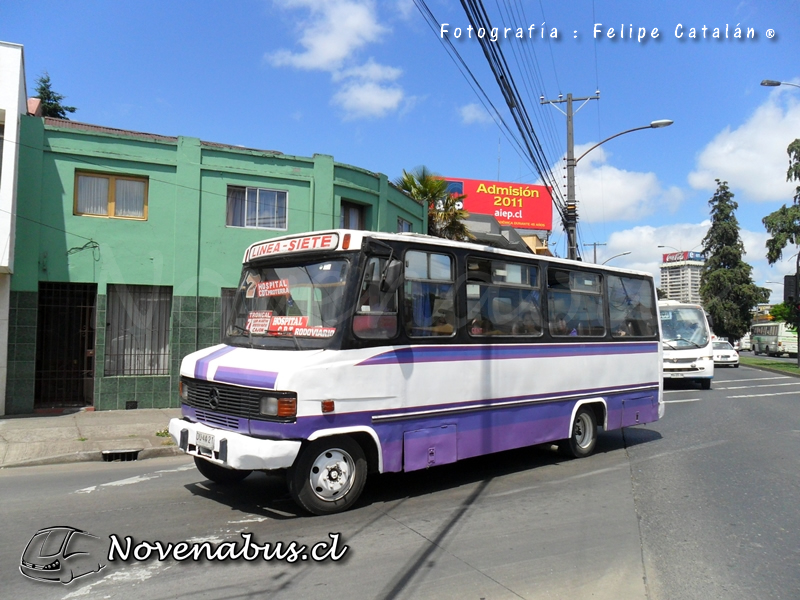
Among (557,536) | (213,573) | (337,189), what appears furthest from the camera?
(337,189)

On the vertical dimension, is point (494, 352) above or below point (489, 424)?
above

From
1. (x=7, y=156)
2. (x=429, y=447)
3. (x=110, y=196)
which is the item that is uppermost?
(x=7, y=156)

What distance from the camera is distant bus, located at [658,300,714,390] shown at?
19.6 meters

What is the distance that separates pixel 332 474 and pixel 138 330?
370 inches

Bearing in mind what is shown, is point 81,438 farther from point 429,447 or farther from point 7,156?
point 429,447

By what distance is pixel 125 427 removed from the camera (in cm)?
1150

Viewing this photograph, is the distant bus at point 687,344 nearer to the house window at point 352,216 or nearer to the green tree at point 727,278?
the house window at point 352,216

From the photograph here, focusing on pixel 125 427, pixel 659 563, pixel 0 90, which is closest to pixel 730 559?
pixel 659 563

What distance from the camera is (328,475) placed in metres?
6.25

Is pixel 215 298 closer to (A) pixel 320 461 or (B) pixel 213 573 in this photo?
(A) pixel 320 461

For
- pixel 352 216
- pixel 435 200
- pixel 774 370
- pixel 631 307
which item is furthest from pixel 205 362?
pixel 774 370

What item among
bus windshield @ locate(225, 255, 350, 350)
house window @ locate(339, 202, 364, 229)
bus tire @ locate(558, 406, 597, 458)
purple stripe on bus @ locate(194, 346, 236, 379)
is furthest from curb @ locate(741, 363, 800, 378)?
purple stripe on bus @ locate(194, 346, 236, 379)

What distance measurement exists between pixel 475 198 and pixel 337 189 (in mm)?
28626

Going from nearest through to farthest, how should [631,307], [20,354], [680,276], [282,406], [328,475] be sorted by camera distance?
1. [282,406]
2. [328,475]
3. [631,307]
4. [20,354]
5. [680,276]
